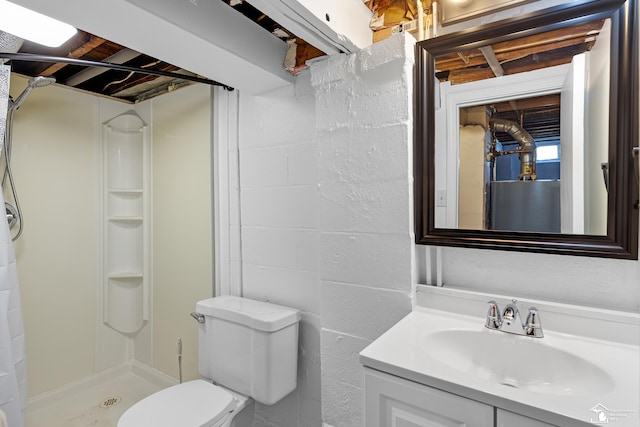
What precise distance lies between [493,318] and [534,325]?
0.11 meters

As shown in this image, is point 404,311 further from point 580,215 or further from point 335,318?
point 580,215

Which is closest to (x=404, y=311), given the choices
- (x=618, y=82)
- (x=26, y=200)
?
(x=618, y=82)

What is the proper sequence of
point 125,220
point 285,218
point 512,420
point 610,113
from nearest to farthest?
point 512,420
point 610,113
point 285,218
point 125,220

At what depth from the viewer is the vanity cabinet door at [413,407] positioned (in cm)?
79

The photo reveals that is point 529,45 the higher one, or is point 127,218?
point 529,45

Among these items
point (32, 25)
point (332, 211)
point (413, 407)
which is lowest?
point (413, 407)

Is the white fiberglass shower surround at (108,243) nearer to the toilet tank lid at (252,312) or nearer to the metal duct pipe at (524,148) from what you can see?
the toilet tank lid at (252,312)

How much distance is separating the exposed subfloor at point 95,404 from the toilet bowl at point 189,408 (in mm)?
863

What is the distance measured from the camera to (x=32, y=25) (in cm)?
122

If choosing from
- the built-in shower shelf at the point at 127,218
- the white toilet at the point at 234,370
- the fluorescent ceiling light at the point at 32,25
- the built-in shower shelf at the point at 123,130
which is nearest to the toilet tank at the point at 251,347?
the white toilet at the point at 234,370

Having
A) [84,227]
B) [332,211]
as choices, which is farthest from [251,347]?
[84,227]

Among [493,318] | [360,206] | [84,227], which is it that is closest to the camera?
[493,318]

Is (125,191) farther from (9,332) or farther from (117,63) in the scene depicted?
(9,332)

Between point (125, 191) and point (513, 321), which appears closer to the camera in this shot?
point (513, 321)
